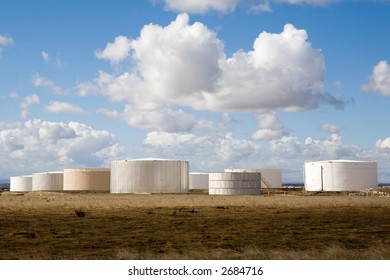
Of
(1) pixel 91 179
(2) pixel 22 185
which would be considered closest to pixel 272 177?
(1) pixel 91 179

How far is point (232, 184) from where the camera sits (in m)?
112

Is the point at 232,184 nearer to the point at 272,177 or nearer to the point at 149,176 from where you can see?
the point at 149,176

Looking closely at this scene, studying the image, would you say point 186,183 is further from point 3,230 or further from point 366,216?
point 3,230

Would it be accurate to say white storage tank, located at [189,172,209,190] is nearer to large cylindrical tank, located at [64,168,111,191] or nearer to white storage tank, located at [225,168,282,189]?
white storage tank, located at [225,168,282,189]

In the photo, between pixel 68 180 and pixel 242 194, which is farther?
pixel 68 180

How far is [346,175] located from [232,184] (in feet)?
117

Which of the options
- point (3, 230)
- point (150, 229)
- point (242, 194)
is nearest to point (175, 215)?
point (150, 229)

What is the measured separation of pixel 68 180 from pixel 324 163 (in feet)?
247

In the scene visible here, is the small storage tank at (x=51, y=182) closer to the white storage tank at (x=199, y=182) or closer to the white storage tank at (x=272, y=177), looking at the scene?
the white storage tank at (x=199, y=182)

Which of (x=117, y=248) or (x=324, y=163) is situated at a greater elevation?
(x=324, y=163)

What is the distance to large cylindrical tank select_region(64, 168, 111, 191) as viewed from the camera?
15112 centimetres

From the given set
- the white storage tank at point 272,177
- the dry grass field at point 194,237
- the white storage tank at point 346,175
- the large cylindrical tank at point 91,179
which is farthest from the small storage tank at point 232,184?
the dry grass field at point 194,237
